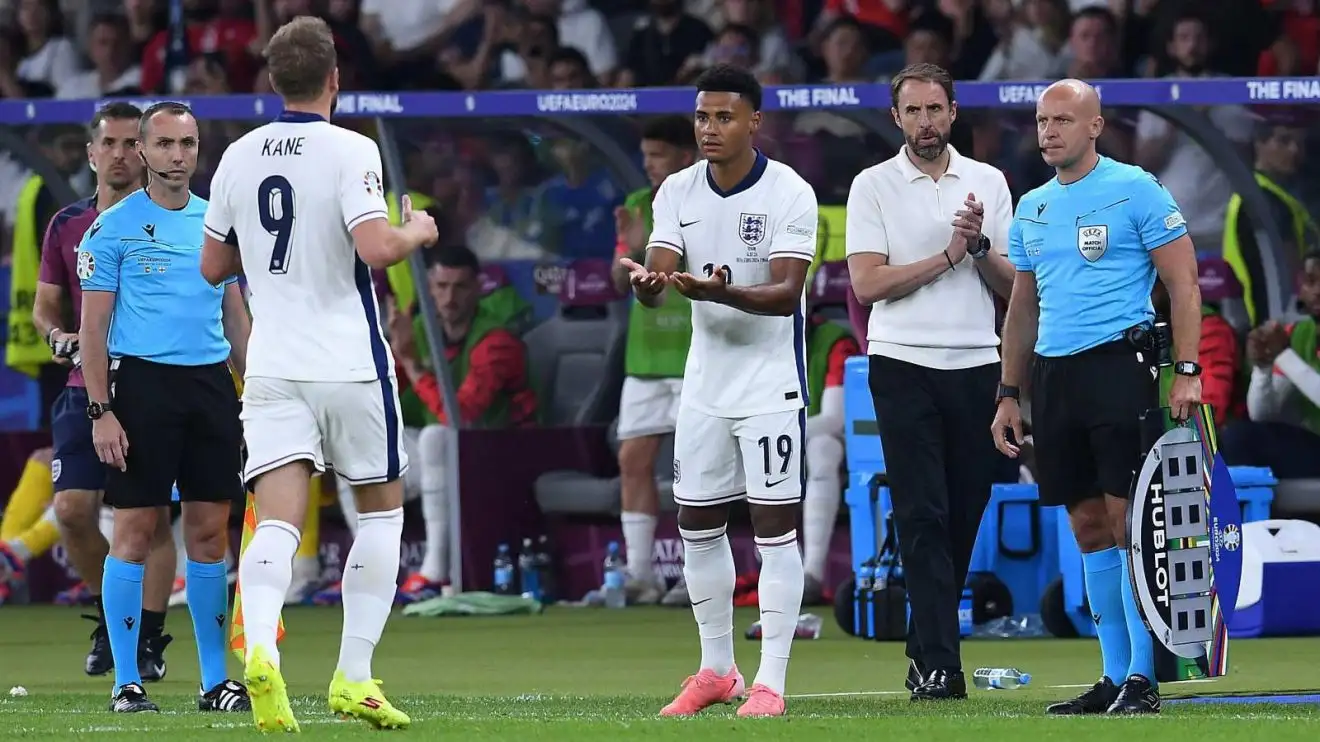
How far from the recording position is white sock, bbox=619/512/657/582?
44.5ft

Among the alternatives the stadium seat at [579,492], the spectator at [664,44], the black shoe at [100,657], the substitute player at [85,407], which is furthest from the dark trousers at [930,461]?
the spectator at [664,44]

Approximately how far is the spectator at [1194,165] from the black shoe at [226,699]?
21.4ft

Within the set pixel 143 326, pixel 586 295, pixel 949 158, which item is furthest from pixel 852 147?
pixel 143 326

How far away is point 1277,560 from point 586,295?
468 cm

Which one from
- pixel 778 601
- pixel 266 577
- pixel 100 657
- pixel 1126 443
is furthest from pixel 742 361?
pixel 100 657

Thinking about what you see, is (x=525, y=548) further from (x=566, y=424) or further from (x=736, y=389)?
(x=736, y=389)

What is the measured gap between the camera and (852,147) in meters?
13.5

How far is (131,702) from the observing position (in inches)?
326

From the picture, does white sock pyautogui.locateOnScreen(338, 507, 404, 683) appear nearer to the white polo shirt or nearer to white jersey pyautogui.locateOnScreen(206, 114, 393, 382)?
white jersey pyautogui.locateOnScreen(206, 114, 393, 382)

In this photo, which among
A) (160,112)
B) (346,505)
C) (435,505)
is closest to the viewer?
(160,112)

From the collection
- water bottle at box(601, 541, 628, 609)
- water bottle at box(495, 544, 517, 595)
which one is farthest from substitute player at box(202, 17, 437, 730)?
water bottle at box(495, 544, 517, 595)

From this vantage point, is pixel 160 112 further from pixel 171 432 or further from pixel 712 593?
pixel 712 593

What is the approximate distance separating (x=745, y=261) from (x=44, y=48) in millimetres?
11191

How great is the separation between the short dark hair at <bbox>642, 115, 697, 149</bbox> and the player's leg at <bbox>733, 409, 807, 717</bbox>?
5461mm
